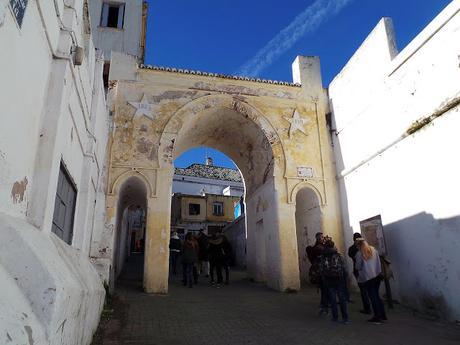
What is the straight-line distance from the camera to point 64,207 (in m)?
5.77

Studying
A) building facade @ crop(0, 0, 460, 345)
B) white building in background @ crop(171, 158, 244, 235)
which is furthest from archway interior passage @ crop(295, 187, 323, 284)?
white building in background @ crop(171, 158, 244, 235)

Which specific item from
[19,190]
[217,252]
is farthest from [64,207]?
[217,252]

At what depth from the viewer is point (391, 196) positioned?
844 cm

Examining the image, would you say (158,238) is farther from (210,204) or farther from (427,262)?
(210,204)

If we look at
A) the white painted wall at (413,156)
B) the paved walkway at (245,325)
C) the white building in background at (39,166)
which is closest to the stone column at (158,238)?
the paved walkway at (245,325)

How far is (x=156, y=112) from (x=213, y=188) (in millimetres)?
26508

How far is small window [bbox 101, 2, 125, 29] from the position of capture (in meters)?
16.2

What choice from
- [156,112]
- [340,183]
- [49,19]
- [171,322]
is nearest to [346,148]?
[340,183]

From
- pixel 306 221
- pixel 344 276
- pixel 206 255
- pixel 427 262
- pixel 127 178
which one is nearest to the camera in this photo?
pixel 344 276

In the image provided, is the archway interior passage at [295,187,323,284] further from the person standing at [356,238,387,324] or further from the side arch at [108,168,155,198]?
the side arch at [108,168,155,198]

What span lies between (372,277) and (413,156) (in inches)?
117

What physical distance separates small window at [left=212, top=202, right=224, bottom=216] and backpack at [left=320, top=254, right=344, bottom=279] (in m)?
25.5

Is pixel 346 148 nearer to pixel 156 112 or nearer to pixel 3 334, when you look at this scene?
pixel 156 112

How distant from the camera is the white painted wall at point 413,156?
6.66 meters
